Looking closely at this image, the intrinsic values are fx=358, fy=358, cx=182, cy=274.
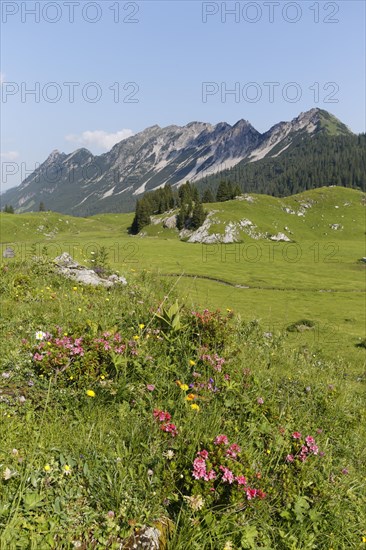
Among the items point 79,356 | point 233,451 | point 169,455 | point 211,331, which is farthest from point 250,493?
point 211,331

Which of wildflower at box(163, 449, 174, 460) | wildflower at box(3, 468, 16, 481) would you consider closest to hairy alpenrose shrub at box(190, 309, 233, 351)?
wildflower at box(163, 449, 174, 460)

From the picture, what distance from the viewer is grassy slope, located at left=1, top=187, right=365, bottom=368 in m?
30.3

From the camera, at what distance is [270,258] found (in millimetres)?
73125

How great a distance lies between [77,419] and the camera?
471 cm

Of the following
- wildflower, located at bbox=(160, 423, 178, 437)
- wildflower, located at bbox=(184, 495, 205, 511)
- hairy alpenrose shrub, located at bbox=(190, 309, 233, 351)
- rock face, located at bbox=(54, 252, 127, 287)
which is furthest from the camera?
rock face, located at bbox=(54, 252, 127, 287)

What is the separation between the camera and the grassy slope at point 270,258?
1192 inches

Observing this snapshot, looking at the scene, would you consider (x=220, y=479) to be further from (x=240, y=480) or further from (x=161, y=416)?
(x=161, y=416)

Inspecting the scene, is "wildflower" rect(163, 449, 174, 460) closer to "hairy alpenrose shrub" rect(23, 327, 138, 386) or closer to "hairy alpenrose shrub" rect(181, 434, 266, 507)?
"hairy alpenrose shrub" rect(181, 434, 266, 507)

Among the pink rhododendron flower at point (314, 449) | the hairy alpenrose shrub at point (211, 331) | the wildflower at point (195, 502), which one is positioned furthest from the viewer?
the hairy alpenrose shrub at point (211, 331)

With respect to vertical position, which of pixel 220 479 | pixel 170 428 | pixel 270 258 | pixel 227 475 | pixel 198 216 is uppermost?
pixel 198 216

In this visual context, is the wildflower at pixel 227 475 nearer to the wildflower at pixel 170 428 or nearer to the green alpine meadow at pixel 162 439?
the green alpine meadow at pixel 162 439

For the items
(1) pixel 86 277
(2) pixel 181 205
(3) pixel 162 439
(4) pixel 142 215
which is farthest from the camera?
(4) pixel 142 215

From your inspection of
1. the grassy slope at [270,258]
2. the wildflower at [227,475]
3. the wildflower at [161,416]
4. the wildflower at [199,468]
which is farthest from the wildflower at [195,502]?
the grassy slope at [270,258]

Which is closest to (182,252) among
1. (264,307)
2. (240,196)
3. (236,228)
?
(236,228)
